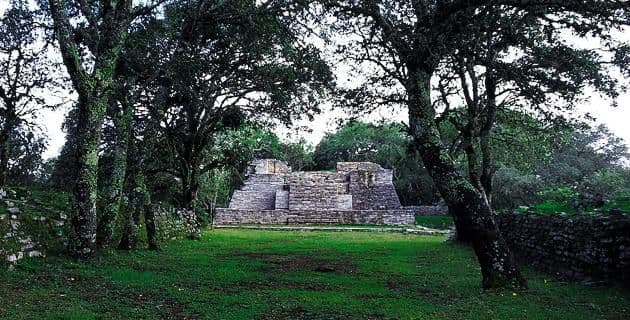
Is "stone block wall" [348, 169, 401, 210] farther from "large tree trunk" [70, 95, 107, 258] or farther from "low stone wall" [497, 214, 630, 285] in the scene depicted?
"large tree trunk" [70, 95, 107, 258]

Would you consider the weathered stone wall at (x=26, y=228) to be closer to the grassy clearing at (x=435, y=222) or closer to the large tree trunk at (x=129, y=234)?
the large tree trunk at (x=129, y=234)

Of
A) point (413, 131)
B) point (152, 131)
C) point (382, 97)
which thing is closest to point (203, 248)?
point (152, 131)

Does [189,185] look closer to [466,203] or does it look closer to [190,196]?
[190,196]

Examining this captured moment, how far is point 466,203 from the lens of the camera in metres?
7.91

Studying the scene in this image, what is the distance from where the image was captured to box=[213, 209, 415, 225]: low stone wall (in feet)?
104

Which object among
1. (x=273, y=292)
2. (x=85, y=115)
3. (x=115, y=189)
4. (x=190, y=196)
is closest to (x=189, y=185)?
(x=190, y=196)

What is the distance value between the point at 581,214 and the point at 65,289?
9.36 m

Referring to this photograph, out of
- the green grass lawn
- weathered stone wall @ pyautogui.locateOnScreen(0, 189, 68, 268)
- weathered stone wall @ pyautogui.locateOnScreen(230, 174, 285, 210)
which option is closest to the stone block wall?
weathered stone wall @ pyautogui.locateOnScreen(230, 174, 285, 210)

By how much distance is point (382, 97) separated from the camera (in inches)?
566

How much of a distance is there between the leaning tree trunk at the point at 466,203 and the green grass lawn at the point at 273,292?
0.42 meters

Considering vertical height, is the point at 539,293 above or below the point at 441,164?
below

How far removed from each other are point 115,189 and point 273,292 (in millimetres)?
5177

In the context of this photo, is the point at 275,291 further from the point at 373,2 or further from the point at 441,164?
the point at 373,2

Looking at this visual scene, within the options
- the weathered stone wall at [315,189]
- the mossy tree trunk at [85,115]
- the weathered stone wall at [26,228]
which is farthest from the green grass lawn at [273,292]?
the weathered stone wall at [315,189]
